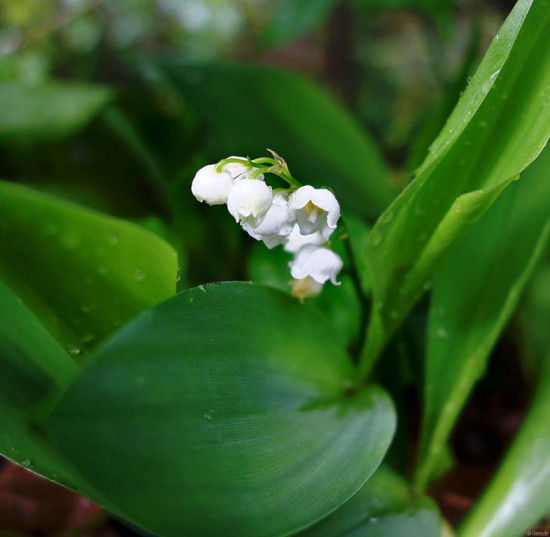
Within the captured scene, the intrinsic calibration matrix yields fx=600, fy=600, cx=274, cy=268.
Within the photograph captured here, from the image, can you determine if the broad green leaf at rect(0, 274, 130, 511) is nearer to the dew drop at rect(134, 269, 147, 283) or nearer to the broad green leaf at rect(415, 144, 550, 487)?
the dew drop at rect(134, 269, 147, 283)

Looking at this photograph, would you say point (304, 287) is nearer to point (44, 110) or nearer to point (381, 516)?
point (381, 516)

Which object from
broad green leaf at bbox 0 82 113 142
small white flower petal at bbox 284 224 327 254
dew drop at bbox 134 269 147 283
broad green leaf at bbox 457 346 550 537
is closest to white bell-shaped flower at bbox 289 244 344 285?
small white flower petal at bbox 284 224 327 254

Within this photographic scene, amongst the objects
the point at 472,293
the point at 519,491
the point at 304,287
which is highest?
the point at 304,287

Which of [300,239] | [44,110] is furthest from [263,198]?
[44,110]

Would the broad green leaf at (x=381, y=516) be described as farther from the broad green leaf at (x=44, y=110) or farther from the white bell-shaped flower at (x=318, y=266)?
the broad green leaf at (x=44, y=110)

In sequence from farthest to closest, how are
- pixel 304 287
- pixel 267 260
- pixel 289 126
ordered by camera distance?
pixel 289 126, pixel 267 260, pixel 304 287

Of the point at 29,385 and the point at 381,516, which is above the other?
the point at 29,385

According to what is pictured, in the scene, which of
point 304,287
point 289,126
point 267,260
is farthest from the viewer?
point 289,126

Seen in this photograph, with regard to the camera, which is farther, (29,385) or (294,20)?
(294,20)

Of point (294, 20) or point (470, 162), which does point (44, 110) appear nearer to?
point (294, 20)
